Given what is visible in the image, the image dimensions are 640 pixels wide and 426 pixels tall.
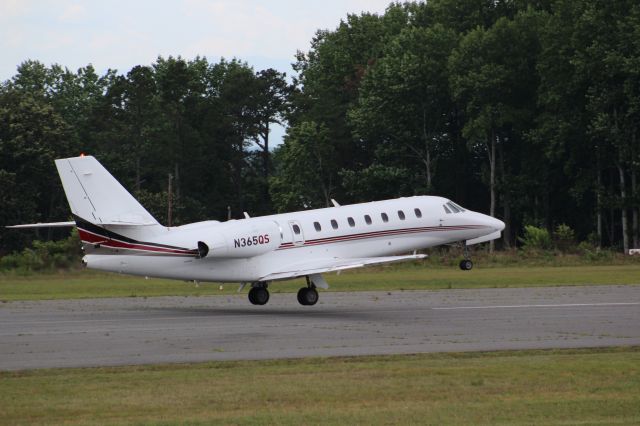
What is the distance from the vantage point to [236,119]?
375 feet

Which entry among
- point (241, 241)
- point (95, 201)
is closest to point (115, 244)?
point (95, 201)

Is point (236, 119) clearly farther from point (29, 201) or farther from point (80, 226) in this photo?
point (80, 226)

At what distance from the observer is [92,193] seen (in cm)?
3159

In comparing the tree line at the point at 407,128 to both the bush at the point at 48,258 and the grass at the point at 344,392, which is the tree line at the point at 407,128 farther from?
the grass at the point at 344,392

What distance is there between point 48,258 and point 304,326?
29.2 meters

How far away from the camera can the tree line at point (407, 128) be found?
3100 inches

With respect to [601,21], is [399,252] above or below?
below

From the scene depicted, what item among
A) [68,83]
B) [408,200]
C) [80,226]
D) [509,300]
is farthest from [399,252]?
[68,83]

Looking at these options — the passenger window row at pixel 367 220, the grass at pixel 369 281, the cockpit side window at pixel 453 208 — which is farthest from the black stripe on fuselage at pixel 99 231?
the cockpit side window at pixel 453 208

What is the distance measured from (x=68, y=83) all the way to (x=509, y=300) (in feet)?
305

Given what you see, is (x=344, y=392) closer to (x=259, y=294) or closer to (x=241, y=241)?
(x=241, y=241)

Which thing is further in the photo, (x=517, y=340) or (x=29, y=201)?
(x=29, y=201)

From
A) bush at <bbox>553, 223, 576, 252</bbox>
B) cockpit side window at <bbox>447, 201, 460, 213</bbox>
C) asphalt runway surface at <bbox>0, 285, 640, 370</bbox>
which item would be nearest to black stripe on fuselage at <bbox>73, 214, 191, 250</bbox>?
asphalt runway surface at <bbox>0, 285, 640, 370</bbox>

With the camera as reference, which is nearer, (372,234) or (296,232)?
(296,232)
